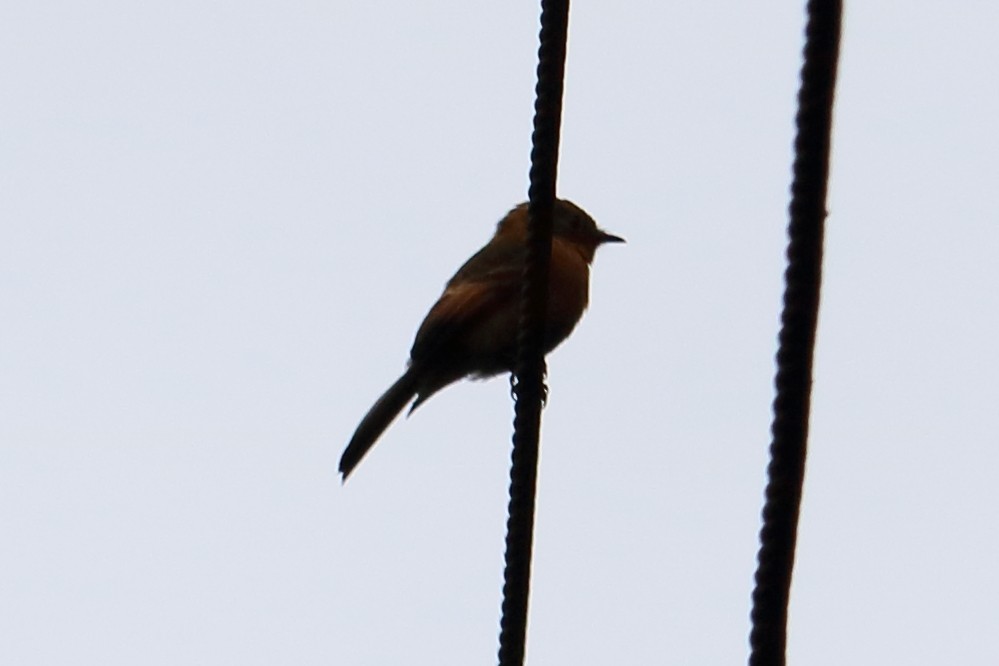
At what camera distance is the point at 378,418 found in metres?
7.11

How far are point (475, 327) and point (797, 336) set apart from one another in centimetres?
463

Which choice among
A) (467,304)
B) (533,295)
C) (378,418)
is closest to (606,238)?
(467,304)

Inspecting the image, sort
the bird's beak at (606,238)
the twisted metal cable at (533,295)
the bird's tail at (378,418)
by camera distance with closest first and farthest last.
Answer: the twisted metal cable at (533,295) < the bird's tail at (378,418) < the bird's beak at (606,238)

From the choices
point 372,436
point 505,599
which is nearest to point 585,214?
point 372,436

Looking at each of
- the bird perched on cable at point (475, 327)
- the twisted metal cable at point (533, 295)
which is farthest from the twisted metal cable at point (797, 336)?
the bird perched on cable at point (475, 327)

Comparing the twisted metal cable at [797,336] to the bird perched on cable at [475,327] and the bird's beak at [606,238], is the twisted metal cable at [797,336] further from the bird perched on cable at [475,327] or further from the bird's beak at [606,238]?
the bird's beak at [606,238]

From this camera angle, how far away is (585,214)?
8305 mm

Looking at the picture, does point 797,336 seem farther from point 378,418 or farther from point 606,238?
point 606,238

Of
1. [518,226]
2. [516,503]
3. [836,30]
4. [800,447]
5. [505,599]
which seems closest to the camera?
[836,30]

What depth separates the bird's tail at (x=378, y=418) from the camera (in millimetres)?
7000

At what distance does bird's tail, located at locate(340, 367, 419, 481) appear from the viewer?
7.00 meters

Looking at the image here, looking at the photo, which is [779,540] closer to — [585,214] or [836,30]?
[836,30]

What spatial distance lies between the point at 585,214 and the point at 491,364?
1382 millimetres

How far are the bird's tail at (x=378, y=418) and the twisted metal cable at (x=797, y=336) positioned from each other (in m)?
4.36
